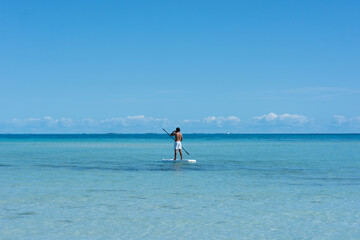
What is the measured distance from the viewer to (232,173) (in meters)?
21.5

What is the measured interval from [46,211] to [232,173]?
11745mm

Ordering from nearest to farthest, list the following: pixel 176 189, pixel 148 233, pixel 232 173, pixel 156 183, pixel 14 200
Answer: pixel 148 233 < pixel 14 200 < pixel 176 189 < pixel 156 183 < pixel 232 173

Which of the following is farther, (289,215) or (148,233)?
(289,215)

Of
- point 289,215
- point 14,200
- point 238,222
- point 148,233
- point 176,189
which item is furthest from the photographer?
point 176,189

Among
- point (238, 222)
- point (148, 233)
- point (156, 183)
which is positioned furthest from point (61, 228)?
point (156, 183)

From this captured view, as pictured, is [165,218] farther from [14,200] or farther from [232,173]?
[232,173]

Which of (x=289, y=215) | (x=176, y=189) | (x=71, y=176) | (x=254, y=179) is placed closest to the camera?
(x=289, y=215)

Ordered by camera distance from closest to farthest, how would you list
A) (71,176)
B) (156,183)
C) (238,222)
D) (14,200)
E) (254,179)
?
(238,222) < (14,200) < (156,183) < (254,179) < (71,176)

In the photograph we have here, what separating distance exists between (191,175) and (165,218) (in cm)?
972

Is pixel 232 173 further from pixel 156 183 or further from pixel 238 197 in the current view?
pixel 238 197

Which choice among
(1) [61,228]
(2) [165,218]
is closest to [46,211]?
(1) [61,228]

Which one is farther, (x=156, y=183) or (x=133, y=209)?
(x=156, y=183)

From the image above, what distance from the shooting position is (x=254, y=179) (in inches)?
744

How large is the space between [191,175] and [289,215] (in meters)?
9.55
